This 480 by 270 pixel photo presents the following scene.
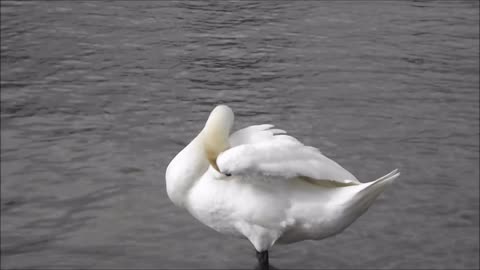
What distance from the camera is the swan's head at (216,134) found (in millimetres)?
6320

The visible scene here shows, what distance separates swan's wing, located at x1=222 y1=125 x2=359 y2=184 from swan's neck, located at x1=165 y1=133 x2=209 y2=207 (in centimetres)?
43

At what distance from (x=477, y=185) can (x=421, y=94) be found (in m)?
2.41

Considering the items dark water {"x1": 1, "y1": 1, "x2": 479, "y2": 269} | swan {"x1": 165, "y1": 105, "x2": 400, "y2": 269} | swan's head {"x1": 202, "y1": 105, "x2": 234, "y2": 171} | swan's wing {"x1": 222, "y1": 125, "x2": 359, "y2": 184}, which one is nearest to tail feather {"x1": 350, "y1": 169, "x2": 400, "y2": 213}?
swan {"x1": 165, "y1": 105, "x2": 400, "y2": 269}

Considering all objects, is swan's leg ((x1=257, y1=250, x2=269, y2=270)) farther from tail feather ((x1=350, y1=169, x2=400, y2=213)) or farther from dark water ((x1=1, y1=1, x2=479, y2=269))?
tail feather ((x1=350, y1=169, x2=400, y2=213))

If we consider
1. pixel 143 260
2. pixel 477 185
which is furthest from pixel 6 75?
pixel 477 185

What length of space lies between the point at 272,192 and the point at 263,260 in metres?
0.51

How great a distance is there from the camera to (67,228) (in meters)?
6.82

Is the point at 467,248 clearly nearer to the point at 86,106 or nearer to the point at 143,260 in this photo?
the point at 143,260

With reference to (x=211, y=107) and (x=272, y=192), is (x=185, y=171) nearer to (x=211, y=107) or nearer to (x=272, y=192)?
(x=272, y=192)

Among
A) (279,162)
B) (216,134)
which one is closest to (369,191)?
(279,162)

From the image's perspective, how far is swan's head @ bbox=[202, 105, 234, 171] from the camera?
632cm

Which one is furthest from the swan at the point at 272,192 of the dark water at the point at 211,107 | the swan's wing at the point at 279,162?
the dark water at the point at 211,107

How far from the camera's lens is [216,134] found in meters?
6.42

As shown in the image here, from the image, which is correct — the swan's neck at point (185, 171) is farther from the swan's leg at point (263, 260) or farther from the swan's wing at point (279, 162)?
the swan's leg at point (263, 260)
